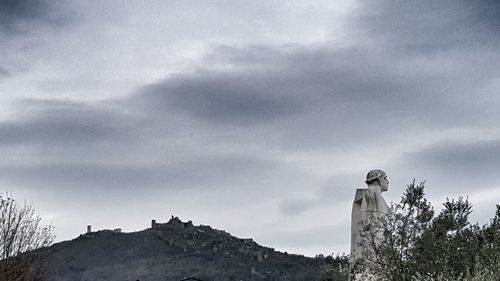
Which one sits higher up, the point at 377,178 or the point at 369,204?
the point at 377,178

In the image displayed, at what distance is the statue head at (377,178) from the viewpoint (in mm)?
26953

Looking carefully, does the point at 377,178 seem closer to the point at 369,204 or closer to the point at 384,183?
the point at 384,183

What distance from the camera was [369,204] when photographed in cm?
2745

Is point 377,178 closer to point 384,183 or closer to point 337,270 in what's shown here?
point 384,183

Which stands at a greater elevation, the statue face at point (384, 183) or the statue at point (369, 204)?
the statue face at point (384, 183)

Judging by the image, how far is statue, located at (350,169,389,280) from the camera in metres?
27.1

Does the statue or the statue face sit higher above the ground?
the statue face

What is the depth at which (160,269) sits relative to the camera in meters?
192

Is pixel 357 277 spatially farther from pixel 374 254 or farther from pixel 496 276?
pixel 496 276

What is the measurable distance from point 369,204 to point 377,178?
0.97 m

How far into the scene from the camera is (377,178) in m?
26.9

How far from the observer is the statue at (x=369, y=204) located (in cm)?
2706

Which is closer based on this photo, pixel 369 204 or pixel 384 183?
pixel 384 183

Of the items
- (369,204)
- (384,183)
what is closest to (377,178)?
(384,183)
